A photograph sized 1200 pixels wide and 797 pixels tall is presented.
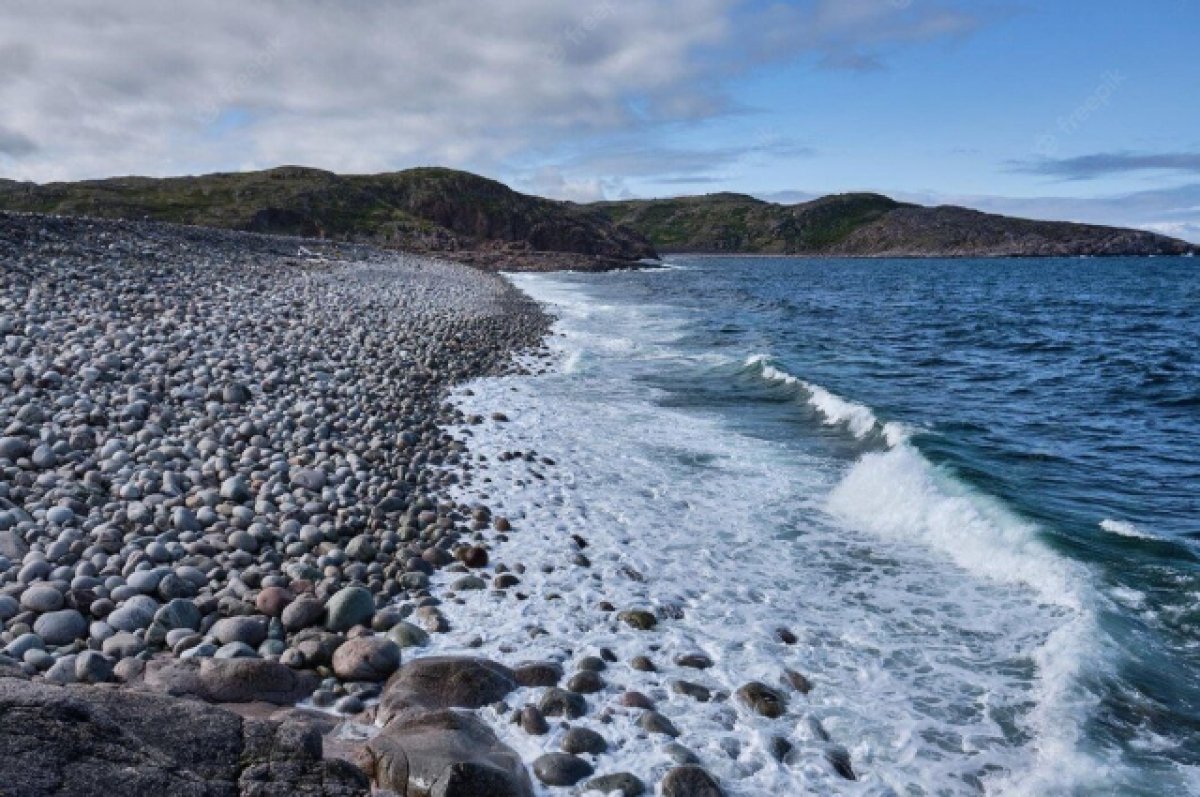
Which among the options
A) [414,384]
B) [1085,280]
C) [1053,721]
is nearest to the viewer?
[1053,721]

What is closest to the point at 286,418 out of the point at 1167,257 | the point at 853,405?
the point at 853,405

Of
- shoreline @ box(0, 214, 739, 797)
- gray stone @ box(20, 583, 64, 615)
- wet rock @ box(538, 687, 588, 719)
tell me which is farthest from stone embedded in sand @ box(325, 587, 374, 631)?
gray stone @ box(20, 583, 64, 615)

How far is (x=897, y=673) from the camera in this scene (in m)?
6.96

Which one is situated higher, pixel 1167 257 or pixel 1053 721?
pixel 1167 257

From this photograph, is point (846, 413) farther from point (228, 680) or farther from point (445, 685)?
point (228, 680)

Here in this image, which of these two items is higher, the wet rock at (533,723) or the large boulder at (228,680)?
the large boulder at (228,680)

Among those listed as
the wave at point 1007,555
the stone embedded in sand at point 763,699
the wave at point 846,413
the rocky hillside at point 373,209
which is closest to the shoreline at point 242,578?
the stone embedded in sand at point 763,699

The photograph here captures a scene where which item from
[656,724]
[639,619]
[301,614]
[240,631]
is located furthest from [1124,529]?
[240,631]

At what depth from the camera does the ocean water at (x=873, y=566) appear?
5.93 meters

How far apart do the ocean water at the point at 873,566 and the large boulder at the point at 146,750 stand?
73.4 inches

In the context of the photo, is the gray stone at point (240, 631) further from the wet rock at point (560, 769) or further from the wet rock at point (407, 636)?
the wet rock at point (560, 769)

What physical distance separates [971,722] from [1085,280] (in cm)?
9547

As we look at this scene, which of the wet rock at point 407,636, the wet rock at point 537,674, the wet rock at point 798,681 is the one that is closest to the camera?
the wet rock at point 537,674

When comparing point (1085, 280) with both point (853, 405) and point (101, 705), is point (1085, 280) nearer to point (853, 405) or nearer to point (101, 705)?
point (853, 405)
